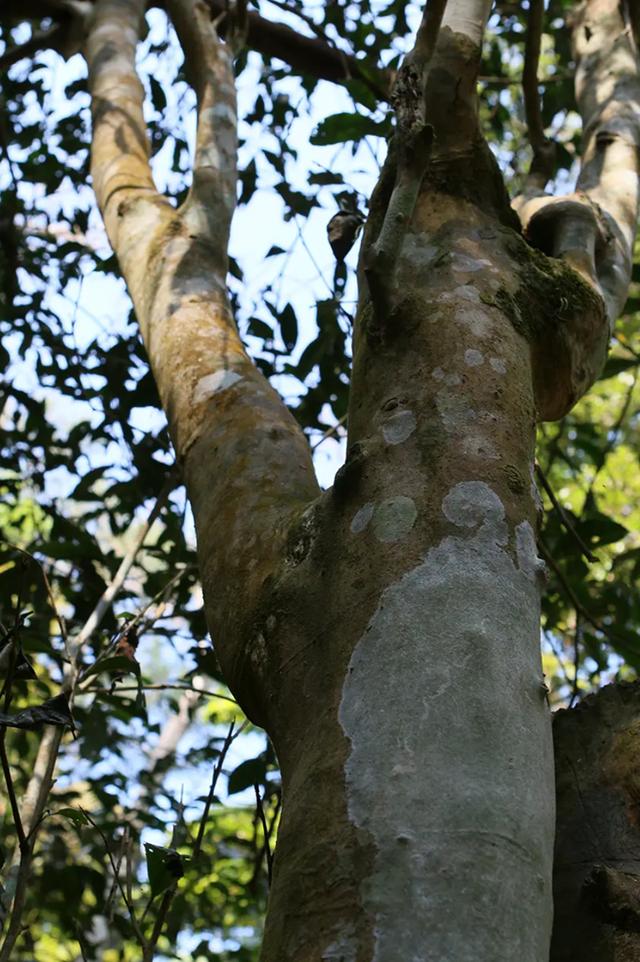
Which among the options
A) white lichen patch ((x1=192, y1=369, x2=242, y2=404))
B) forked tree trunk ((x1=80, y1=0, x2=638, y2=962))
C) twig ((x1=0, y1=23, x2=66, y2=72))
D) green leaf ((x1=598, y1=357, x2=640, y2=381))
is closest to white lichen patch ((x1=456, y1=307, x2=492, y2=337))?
forked tree trunk ((x1=80, y1=0, x2=638, y2=962))

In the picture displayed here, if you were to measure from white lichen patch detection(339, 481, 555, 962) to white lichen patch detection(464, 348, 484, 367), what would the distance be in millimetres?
253

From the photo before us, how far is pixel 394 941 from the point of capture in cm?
81

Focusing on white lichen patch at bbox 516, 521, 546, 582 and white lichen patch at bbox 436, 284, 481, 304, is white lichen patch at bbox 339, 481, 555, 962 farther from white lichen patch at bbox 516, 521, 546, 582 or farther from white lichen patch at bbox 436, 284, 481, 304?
white lichen patch at bbox 436, 284, 481, 304

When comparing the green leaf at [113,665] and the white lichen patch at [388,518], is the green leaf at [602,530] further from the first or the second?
the white lichen patch at [388,518]

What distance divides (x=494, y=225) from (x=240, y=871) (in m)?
3.69

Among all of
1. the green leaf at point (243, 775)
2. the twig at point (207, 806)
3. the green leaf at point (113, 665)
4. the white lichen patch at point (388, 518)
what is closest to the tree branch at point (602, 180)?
the white lichen patch at point (388, 518)

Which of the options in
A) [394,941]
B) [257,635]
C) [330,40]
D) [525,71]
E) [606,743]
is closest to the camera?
[394,941]

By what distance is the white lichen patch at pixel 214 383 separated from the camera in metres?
1.71

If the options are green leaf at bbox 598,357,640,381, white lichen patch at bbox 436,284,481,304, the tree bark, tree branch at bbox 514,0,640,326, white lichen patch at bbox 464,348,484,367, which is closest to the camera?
the tree bark

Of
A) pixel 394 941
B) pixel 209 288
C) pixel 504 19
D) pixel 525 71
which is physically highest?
pixel 504 19

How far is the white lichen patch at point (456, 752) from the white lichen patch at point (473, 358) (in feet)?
0.83

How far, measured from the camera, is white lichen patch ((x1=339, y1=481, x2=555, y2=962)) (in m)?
0.83

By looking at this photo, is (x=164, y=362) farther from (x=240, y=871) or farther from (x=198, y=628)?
(x=240, y=871)

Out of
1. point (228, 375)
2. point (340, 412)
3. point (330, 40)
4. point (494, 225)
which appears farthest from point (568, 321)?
point (330, 40)
